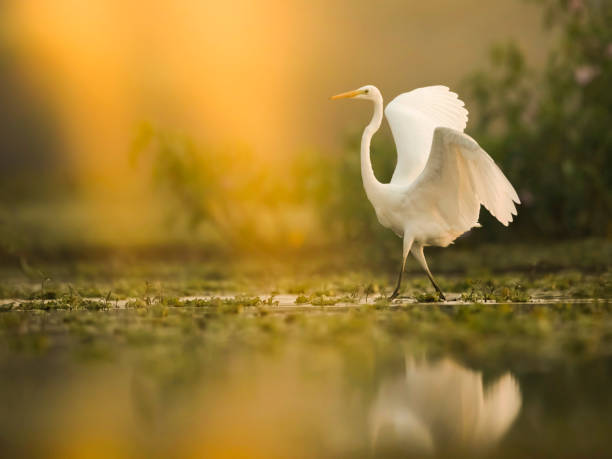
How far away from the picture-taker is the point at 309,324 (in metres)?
7.66

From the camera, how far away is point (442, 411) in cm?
447

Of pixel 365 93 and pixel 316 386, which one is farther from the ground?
pixel 365 93

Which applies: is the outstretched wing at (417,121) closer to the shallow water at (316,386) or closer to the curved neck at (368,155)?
the curved neck at (368,155)

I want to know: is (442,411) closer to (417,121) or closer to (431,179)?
(431,179)

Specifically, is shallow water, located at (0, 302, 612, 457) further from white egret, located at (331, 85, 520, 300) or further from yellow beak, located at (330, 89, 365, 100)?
yellow beak, located at (330, 89, 365, 100)

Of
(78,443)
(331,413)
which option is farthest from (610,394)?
(78,443)

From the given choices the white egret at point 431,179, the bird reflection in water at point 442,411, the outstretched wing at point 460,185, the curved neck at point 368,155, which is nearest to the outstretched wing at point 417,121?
the white egret at point 431,179

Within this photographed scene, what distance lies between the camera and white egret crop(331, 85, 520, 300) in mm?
8344

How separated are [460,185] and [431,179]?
1.02 ft

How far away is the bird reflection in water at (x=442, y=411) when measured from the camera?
12.7 ft

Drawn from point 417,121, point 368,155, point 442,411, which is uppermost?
point 417,121

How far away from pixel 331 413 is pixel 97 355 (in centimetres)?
250

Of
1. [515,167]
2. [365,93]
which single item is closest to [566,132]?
[515,167]

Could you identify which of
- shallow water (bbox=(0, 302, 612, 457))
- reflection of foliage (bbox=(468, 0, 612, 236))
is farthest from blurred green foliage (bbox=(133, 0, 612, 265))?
shallow water (bbox=(0, 302, 612, 457))
